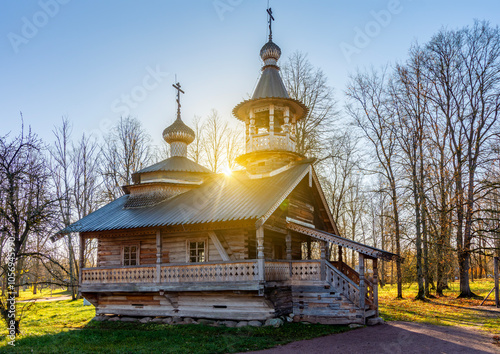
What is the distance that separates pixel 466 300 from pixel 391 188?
7.73m

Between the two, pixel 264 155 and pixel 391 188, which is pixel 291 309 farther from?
pixel 391 188

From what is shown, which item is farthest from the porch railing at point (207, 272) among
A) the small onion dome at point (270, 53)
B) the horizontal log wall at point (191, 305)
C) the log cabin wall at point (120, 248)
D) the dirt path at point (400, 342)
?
the small onion dome at point (270, 53)

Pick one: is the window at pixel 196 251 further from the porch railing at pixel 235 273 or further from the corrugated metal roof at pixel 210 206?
the corrugated metal roof at pixel 210 206

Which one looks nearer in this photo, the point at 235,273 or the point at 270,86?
the point at 235,273

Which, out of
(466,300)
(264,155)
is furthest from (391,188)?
(264,155)

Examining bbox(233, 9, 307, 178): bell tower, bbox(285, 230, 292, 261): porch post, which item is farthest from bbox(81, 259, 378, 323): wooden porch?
bbox(233, 9, 307, 178): bell tower

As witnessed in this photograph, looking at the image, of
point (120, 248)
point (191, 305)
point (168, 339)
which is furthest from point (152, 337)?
point (120, 248)

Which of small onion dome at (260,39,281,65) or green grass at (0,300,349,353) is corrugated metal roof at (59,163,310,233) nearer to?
green grass at (0,300,349,353)

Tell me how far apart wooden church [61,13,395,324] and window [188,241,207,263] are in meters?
0.04

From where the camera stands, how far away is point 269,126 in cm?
2075

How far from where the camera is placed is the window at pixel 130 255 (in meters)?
19.1

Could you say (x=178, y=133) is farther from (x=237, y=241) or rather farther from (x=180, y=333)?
(x=180, y=333)

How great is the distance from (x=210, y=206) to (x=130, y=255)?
538 centimetres

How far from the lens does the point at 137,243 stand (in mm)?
19062
